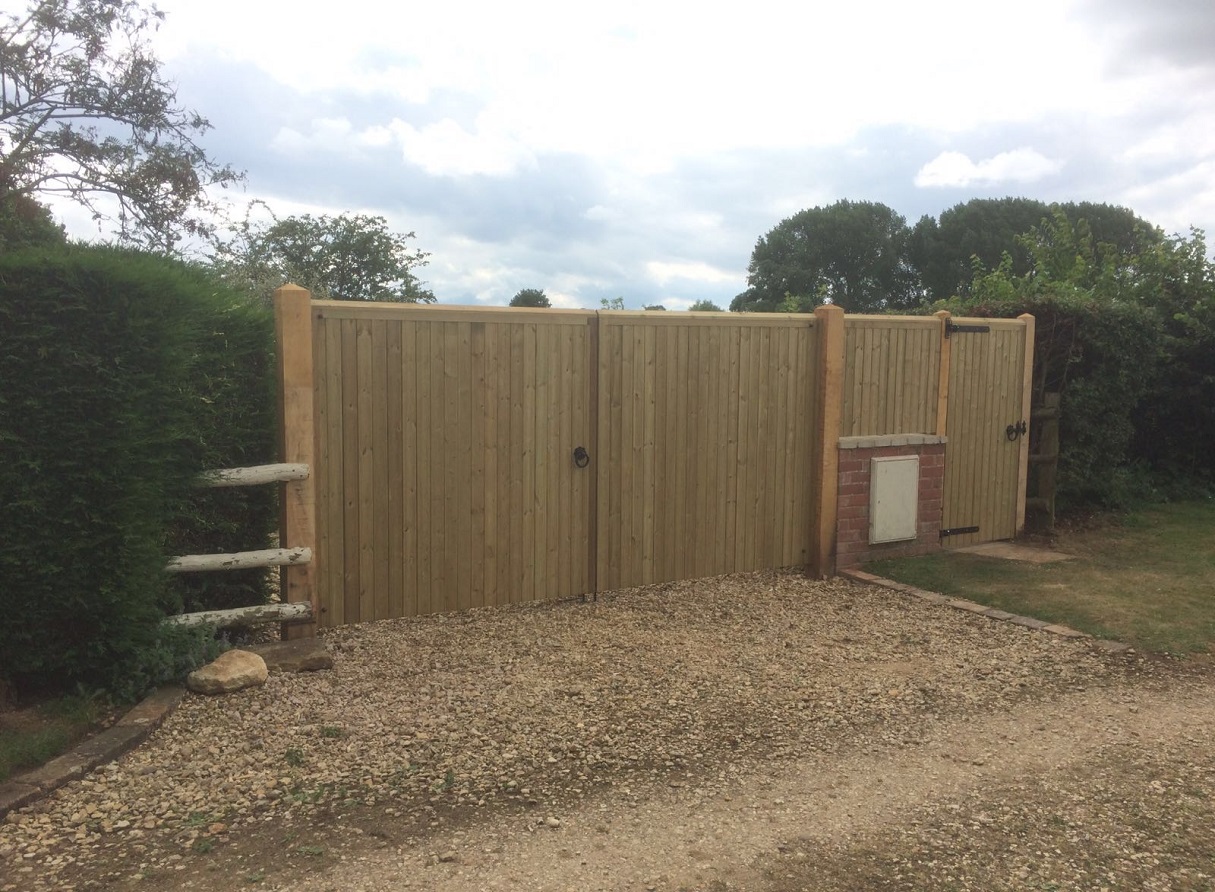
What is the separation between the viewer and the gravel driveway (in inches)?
121

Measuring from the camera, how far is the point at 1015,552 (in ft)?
27.3

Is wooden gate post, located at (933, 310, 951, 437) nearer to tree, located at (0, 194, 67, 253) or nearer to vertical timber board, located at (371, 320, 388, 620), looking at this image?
vertical timber board, located at (371, 320, 388, 620)

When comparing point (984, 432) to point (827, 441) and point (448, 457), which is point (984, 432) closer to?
point (827, 441)

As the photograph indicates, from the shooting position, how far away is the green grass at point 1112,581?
6023 mm

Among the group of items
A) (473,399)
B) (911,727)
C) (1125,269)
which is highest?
(1125,269)

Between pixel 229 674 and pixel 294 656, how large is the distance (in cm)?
46

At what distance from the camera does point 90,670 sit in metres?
4.36

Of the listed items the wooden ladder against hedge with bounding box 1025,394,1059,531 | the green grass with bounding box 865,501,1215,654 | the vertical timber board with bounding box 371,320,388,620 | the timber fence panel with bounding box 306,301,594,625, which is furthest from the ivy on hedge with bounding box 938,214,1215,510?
the vertical timber board with bounding box 371,320,388,620

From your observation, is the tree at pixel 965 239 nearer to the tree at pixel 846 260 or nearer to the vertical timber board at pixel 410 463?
the tree at pixel 846 260

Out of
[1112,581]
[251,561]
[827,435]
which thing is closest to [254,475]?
[251,561]

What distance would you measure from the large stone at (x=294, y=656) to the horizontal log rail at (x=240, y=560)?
1.47 ft

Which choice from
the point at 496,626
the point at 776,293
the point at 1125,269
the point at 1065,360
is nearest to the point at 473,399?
the point at 496,626

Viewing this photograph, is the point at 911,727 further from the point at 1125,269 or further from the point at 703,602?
the point at 1125,269

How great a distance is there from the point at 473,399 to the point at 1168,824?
13.7ft
